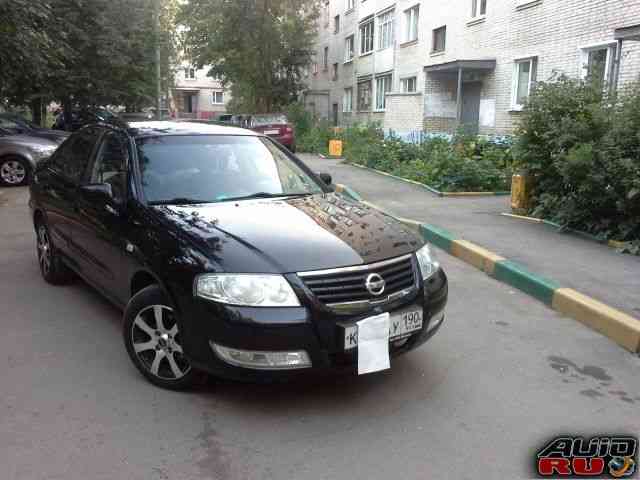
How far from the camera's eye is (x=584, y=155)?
25.9ft

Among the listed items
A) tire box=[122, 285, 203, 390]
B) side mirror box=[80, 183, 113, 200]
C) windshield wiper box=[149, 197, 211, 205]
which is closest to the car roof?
side mirror box=[80, 183, 113, 200]

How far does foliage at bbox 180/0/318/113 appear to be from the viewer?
3234cm

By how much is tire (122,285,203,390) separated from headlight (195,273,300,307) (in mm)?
432

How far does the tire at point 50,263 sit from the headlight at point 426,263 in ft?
11.9

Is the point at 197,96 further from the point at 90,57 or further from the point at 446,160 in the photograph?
the point at 446,160

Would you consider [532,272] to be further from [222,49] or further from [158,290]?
[222,49]

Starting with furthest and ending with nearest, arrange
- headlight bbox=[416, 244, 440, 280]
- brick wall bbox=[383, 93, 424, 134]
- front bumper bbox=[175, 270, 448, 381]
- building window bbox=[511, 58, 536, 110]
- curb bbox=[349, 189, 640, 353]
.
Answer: brick wall bbox=[383, 93, 424, 134] → building window bbox=[511, 58, 536, 110] → curb bbox=[349, 189, 640, 353] → headlight bbox=[416, 244, 440, 280] → front bumper bbox=[175, 270, 448, 381]

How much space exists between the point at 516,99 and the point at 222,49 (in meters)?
21.0

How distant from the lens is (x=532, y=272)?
630 centimetres

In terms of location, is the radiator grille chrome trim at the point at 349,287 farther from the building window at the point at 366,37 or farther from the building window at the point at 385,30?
the building window at the point at 366,37

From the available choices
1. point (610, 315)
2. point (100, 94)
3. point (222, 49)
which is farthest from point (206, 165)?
point (222, 49)

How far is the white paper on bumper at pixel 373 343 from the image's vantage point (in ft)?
11.0

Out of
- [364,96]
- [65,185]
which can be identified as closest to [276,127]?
[364,96]

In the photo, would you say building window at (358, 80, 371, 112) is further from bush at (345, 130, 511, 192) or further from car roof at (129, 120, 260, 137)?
car roof at (129, 120, 260, 137)
